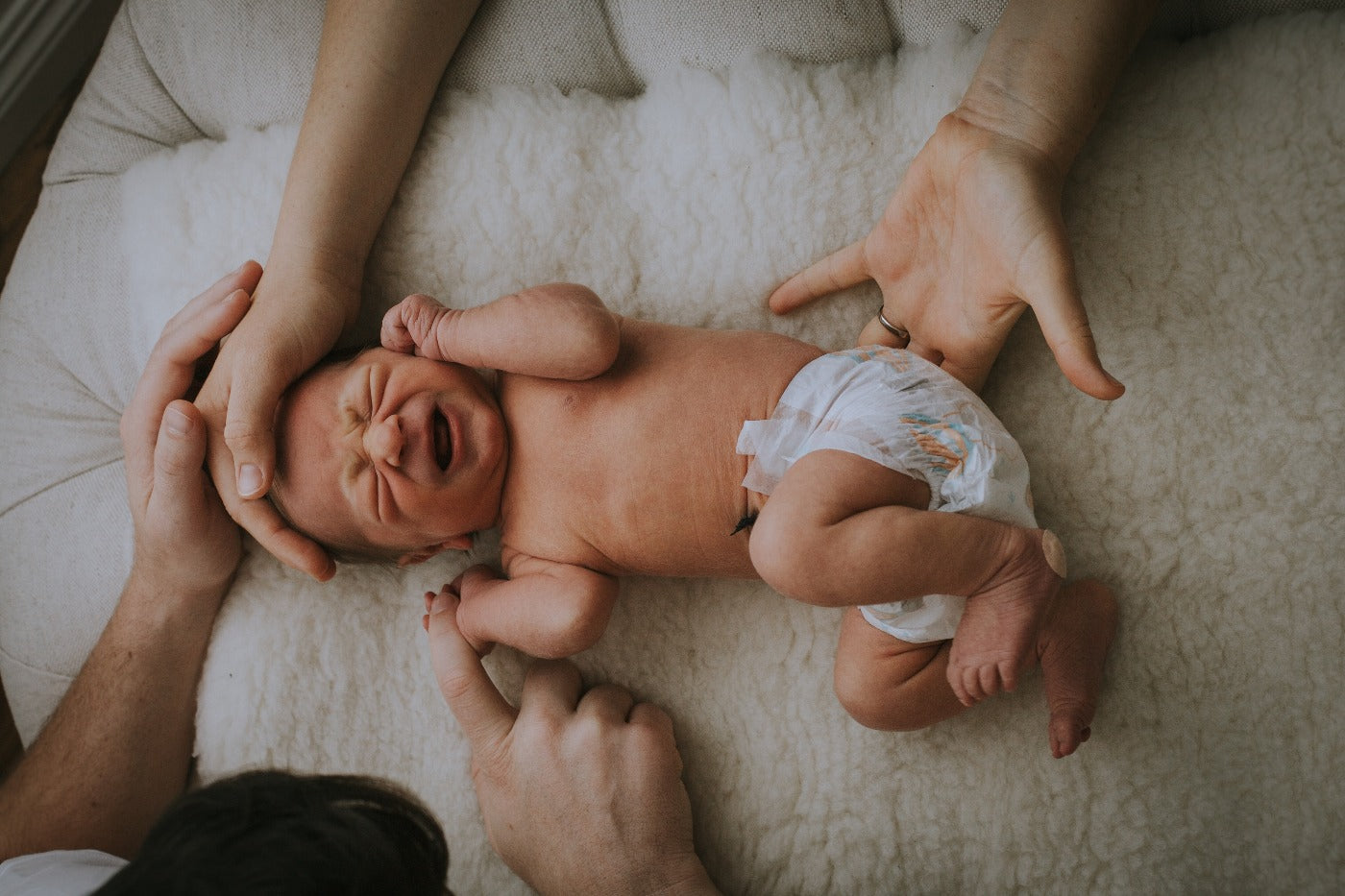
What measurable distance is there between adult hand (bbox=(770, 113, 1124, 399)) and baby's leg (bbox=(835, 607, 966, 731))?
1.32 ft

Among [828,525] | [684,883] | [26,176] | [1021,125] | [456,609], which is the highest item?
[1021,125]

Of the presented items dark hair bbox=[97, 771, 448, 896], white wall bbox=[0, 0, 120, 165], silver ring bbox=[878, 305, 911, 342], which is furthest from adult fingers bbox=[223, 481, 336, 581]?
white wall bbox=[0, 0, 120, 165]

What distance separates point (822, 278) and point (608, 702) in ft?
2.43

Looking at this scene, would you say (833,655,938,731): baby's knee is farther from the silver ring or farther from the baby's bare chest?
the silver ring

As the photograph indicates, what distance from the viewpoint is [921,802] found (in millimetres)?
1246

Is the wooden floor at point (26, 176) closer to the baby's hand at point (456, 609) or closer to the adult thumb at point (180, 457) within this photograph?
the adult thumb at point (180, 457)

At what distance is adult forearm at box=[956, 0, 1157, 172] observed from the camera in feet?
3.61

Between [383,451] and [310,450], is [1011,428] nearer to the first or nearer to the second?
[383,451]

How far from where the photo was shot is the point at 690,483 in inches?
47.2

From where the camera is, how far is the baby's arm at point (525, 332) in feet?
3.84

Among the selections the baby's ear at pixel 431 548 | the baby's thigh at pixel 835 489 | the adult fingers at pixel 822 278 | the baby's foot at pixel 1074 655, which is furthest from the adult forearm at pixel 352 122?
the baby's foot at pixel 1074 655

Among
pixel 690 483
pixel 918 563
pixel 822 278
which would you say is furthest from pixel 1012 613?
pixel 822 278

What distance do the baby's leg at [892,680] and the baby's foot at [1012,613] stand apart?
10 cm

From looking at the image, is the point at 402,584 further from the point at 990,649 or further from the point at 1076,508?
the point at 1076,508
